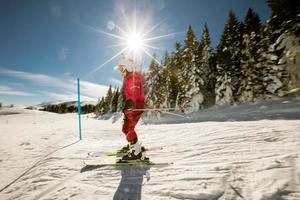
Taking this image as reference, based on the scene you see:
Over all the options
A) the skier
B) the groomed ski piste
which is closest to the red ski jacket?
the skier

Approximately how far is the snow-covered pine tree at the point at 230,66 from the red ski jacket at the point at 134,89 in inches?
1141

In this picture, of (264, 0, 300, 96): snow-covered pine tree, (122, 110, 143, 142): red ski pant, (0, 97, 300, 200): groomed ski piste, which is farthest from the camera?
(264, 0, 300, 96): snow-covered pine tree

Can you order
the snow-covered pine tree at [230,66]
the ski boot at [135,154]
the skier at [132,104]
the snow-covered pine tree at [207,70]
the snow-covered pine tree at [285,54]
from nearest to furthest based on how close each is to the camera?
the ski boot at [135,154]
the skier at [132,104]
the snow-covered pine tree at [285,54]
the snow-covered pine tree at [230,66]
the snow-covered pine tree at [207,70]

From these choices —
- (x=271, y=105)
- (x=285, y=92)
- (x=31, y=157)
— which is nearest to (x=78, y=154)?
(x=31, y=157)

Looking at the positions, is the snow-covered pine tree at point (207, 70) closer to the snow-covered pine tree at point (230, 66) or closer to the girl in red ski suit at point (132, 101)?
the snow-covered pine tree at point (230, 66)

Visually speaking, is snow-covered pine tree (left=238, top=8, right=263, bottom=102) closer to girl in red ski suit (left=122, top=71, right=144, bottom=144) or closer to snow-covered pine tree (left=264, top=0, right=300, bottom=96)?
snow-covered pine tree (left=264, top=0, right=300, bottom=96)

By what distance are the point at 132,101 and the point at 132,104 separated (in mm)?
82

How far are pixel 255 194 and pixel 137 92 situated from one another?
12.1ft

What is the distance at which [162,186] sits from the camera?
11.1ft

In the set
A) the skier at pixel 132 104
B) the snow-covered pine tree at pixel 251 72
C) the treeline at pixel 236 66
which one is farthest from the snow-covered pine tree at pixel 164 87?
the skier at pixel 132 104

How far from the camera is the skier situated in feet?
17.2

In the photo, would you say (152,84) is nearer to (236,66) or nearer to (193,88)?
(193,88)

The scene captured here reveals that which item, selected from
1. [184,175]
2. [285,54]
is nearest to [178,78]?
[285,54]

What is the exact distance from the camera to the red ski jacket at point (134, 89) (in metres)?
5.49
